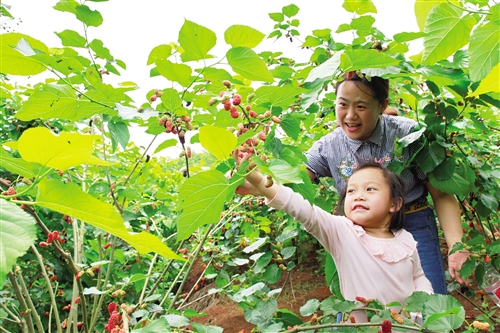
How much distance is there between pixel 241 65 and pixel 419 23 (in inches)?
18.8

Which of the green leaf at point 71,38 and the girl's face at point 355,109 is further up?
the green leaf at point 71,38

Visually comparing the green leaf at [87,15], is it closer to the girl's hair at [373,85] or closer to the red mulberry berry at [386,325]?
the girl's hair at [373,85]

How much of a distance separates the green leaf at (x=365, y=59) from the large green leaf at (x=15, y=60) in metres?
0.72

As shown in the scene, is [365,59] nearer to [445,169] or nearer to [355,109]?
[355,109]

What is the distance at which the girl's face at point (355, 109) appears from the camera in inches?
63.4

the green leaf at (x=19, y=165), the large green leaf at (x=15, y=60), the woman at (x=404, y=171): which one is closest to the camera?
the green leaf at (x=19, y=165)

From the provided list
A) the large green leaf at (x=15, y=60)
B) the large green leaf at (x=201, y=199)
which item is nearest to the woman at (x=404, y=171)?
the large green leaf at (x=201, y=199)

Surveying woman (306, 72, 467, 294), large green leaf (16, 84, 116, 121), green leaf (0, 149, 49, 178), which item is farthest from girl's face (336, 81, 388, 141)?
green leaf (0, 149, 49, 178)

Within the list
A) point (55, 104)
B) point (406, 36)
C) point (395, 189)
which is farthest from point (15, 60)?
point (395, 189)

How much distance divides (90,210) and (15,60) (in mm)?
554

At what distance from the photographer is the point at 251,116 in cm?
105

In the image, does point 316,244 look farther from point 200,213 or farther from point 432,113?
point 200,213

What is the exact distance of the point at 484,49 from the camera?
73cm

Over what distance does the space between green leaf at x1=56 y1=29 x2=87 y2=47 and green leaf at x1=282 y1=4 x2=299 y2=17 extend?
94cm
